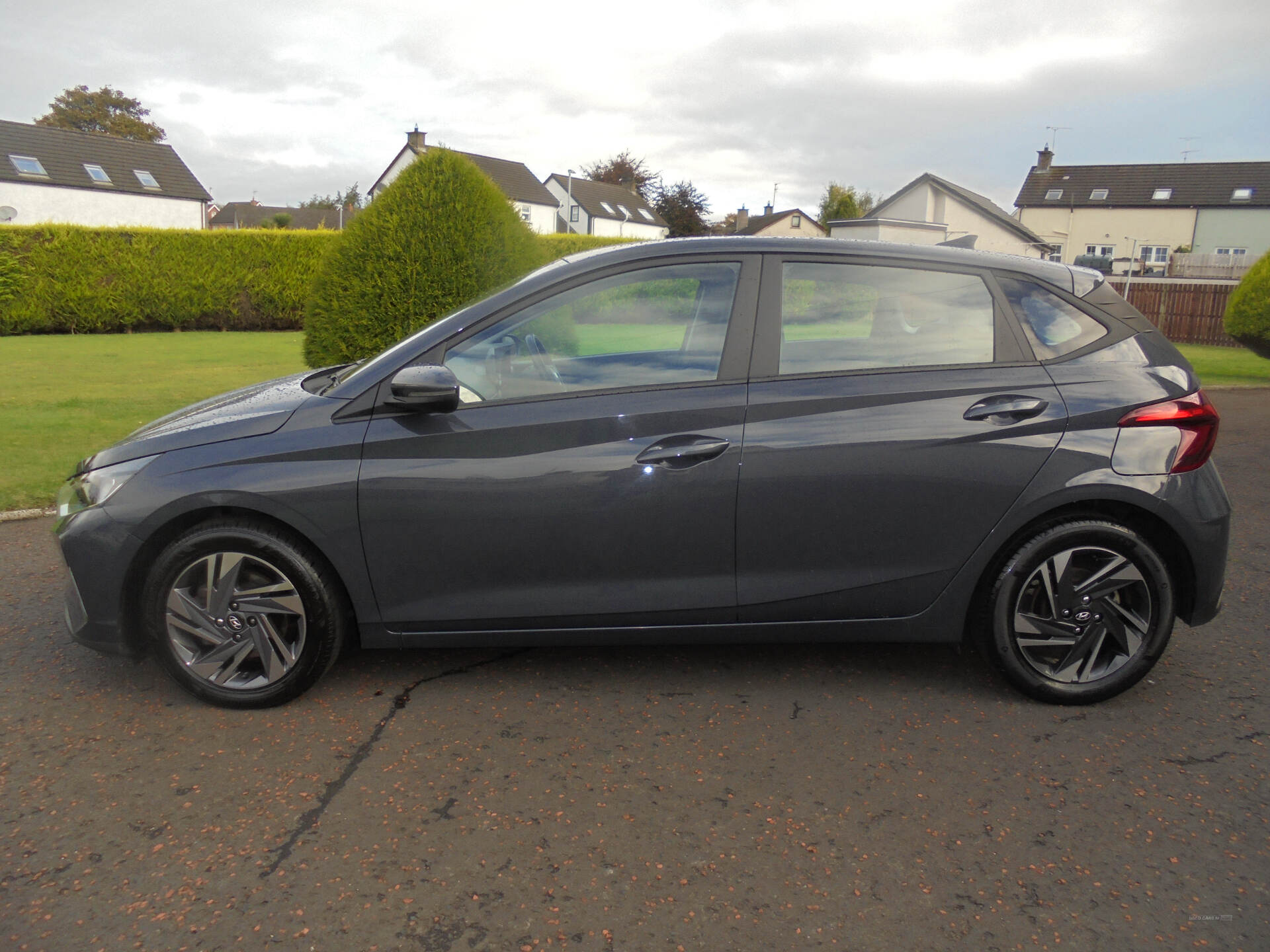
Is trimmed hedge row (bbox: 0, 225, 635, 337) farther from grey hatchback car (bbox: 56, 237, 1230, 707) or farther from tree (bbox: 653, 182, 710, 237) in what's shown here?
tree (bbox: 653, 182, 710, 237)

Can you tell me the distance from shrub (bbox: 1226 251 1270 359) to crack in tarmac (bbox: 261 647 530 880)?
1840cm

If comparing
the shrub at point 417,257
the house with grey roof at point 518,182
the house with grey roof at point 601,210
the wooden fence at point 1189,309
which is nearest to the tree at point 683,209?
the house with grey roof at point 601,210

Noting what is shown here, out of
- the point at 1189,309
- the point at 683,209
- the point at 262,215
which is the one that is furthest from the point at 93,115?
the point at 1189,309

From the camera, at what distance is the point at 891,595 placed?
3664mm

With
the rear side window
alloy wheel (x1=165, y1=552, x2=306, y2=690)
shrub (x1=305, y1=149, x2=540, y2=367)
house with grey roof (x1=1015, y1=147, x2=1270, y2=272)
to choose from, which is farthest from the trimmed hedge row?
house with grey roof (x1=1015, y1=147, x2=1270, y2=272)

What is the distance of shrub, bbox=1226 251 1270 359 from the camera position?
18.0 m

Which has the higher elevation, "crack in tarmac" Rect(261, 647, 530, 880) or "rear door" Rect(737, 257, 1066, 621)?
"rear door" Rect(737, 257, 1066, 621)

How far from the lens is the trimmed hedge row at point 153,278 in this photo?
77.0 ft

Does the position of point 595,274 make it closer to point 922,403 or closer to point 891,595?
point 922,403

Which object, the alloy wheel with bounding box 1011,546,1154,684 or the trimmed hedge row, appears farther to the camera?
the trimmed hedge row

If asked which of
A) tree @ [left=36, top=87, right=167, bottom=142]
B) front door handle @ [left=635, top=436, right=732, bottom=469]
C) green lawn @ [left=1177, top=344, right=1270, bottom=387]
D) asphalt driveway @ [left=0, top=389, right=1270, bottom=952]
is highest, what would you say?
tree @ [left=36, top=87, right=167, bottom=142]

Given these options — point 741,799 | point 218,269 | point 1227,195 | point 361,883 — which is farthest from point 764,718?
point 1227,195

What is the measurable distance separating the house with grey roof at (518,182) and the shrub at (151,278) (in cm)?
3802

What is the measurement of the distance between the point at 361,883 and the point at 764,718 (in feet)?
5.15
